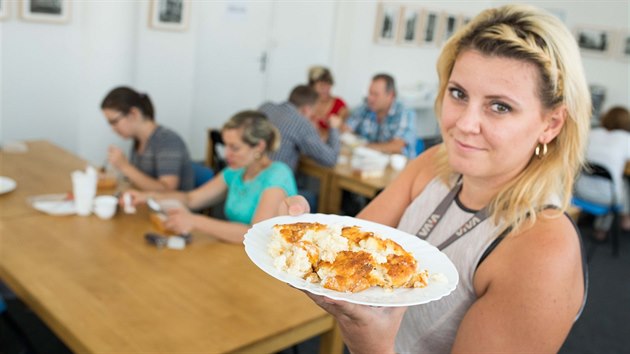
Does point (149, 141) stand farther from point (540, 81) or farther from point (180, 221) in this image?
point (540, 81)

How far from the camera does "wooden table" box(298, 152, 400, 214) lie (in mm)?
3326

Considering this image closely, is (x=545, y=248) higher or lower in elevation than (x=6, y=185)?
higher

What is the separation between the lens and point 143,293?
1.67 meters

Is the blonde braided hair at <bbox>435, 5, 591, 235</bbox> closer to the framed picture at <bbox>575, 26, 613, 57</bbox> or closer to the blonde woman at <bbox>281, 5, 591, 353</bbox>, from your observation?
the blonde woman at <bbox>281, 5, 591, 353</bbox>

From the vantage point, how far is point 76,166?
3055 millimetres

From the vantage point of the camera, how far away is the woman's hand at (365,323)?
78cm

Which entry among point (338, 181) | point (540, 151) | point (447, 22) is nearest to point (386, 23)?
point (447, 22)

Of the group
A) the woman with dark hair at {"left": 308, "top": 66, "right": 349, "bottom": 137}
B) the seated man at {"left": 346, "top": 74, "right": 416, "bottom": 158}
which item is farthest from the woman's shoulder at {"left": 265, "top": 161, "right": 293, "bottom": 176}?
the woman with dark hair at {"left": 308, "top": 66, "right": 349, "bottom": 137}

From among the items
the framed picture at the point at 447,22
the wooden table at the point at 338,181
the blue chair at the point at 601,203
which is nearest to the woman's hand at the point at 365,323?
the wooden table at the point at 338,181

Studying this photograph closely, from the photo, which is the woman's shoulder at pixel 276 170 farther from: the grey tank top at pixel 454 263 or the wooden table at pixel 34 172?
the grey tank top at pixel 454 263

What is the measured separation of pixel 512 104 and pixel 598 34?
6.62m

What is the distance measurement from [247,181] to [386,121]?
2.20 metres

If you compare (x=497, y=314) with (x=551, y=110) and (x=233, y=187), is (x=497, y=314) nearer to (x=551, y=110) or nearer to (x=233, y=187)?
(x=551, y=110)

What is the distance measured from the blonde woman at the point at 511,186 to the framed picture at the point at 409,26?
6.08 m
